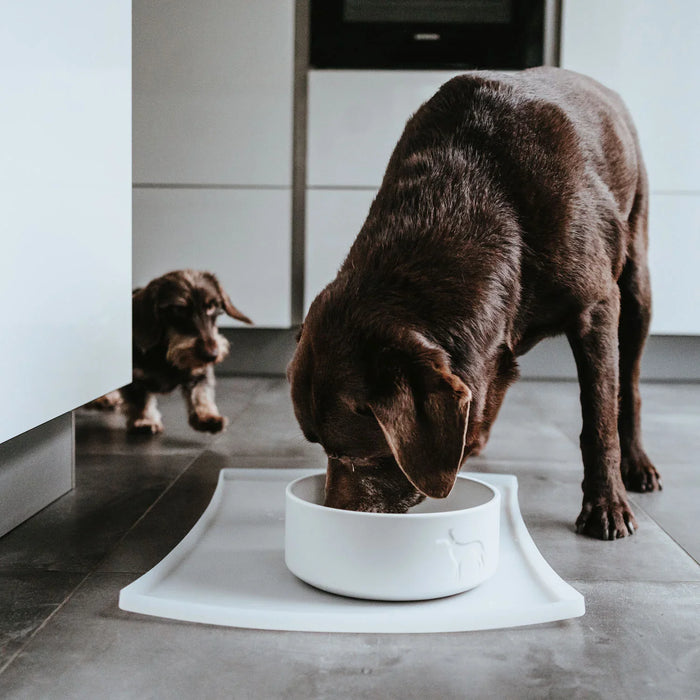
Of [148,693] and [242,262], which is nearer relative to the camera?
[148,693]

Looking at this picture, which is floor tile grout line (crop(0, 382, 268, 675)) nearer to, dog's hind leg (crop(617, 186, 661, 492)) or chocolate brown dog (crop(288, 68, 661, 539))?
chocolate brown dog (crop(288, 68, 661, 539))

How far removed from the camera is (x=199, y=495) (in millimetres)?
1753

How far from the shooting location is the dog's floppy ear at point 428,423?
1013 millimetres

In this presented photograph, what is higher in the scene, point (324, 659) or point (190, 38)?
point (190, 38)

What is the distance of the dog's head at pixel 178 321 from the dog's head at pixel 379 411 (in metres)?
1.22

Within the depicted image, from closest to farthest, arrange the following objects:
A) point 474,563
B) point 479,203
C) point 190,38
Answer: point 474,563 < point 479,203 < point 190,38

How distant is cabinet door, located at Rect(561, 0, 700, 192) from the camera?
3.43 meters

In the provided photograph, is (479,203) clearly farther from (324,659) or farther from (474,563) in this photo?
(324,659)

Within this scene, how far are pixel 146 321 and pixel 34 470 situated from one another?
84cm

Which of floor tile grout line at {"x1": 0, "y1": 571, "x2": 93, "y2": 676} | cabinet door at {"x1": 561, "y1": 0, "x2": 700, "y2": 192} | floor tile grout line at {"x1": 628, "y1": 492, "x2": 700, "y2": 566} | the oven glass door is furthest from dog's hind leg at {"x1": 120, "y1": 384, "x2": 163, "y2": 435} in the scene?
cabinet door at {"x1": 561, "y1": 0, "x2": 700, "y2": 192}

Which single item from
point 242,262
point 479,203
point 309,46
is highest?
point 309,46

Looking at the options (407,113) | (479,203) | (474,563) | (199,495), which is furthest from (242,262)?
(474,563)

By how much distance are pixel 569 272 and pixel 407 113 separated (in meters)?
2.33

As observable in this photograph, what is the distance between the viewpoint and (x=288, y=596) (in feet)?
3.76
